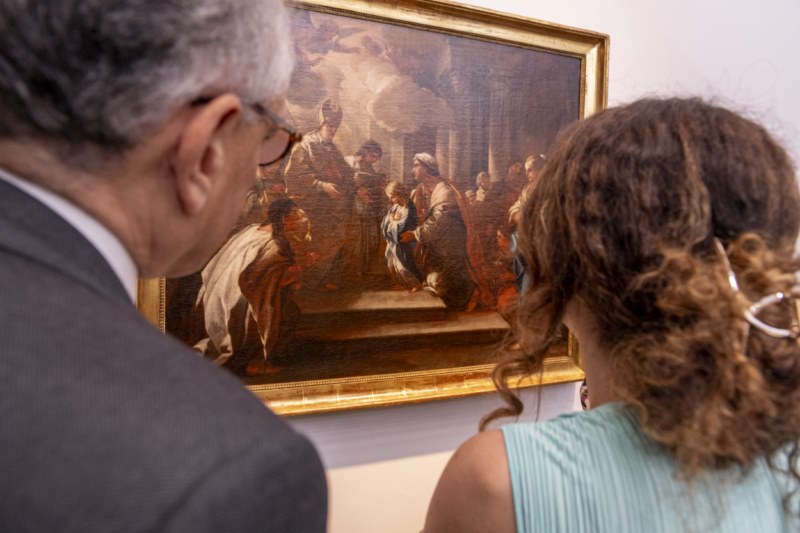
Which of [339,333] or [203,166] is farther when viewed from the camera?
[339,333]

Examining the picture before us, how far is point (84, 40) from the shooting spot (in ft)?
2.06

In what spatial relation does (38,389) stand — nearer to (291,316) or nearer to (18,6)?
(18,6)

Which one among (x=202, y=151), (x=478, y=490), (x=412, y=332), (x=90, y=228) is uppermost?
(x=202, y=151)

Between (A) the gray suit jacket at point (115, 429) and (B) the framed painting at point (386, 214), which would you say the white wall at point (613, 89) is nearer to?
(B) the framed painting at point (386, 214)

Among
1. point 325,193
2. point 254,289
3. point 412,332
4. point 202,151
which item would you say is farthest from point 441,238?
point 202,151

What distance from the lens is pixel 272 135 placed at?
3.01 feet

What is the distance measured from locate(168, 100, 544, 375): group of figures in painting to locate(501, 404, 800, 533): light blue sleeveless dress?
85 cm

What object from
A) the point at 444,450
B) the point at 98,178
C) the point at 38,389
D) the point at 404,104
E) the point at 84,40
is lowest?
the point at 444,450

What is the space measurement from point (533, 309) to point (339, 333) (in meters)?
0.76

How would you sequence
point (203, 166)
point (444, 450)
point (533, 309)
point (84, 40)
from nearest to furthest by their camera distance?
point (84, 40) → point (203, 166) → point (533, 309) → point (444, 450)

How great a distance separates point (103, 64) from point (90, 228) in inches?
8.1

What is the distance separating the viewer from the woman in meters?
0.93

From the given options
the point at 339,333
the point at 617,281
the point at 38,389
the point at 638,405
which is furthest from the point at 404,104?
the point at 38,389

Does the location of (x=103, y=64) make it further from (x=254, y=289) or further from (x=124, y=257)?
(x=254, y=289)
